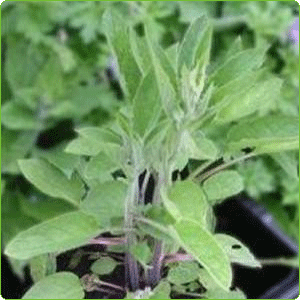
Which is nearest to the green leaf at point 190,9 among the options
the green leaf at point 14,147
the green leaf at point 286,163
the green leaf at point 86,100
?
the green leaf at point 86,100

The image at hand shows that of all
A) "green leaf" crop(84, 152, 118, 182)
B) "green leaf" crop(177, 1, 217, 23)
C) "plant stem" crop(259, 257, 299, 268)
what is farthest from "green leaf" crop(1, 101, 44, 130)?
"green leaf" crop(84, 152, 118, 182)

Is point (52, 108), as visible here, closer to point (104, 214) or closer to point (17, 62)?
point (17, 62)

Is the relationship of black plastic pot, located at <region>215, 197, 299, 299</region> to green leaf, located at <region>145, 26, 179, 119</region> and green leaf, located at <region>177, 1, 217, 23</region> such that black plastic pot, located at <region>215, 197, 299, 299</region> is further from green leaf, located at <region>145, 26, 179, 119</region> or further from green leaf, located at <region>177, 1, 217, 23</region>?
green leaf, located at <region>145, 26, 179, 119</region>

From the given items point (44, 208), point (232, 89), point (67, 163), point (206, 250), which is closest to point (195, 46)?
point (232, 89)

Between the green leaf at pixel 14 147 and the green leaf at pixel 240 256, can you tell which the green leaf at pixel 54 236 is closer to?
the green leaf at pixel 240 256

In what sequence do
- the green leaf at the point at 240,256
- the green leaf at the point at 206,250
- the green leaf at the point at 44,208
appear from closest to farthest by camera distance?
the green leaf at the point at 206,250, the green leaf at the point at 240,256, the green leaf at the point at 44,208
